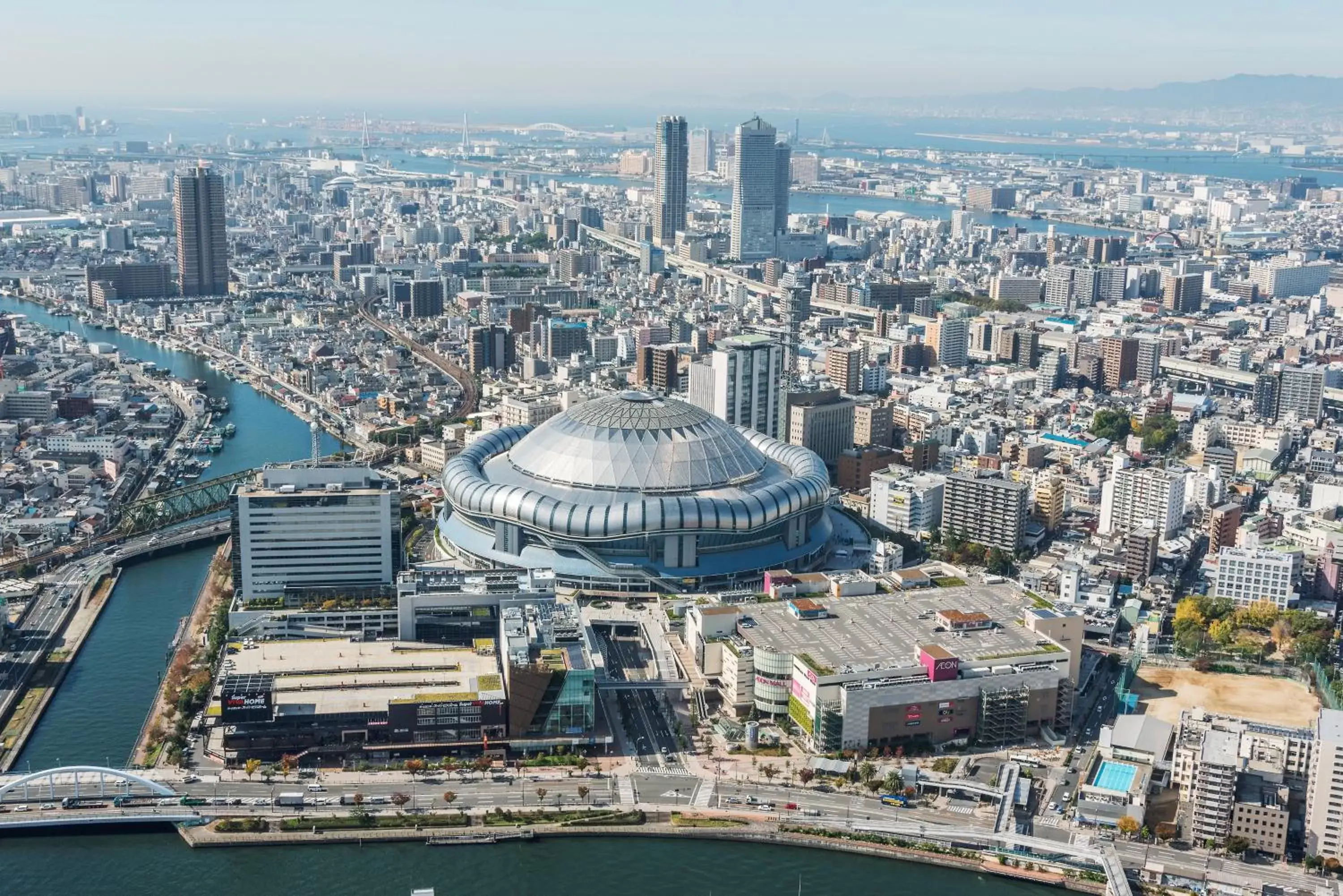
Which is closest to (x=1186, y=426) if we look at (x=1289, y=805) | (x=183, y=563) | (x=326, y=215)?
(x=1289, y=805)

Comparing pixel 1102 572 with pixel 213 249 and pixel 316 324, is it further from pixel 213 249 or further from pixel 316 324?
pixel 213 249

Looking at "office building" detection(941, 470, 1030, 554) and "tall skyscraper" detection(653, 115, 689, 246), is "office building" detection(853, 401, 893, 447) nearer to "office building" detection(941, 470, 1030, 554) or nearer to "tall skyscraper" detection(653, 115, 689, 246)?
"office building" detection(941, 470, 1030, 554)

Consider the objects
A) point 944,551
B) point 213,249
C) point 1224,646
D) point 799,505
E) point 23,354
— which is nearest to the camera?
point 1224,646

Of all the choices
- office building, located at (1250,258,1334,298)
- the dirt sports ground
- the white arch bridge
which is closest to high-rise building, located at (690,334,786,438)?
the dirt sports ground

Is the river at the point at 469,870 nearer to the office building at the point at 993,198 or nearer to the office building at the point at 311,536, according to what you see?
the office building at the point at 311,536

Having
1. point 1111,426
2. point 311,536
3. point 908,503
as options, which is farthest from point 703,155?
point 311,536

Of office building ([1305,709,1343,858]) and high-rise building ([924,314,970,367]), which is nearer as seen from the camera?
office building ([1305,709,1343,858])
